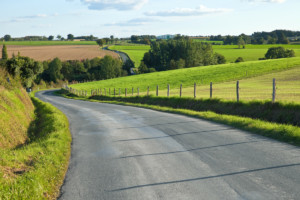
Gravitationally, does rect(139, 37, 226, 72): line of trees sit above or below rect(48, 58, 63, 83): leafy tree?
above

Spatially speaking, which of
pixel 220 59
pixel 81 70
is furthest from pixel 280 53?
pixel 81 70

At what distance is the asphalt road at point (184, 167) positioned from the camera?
5750mm

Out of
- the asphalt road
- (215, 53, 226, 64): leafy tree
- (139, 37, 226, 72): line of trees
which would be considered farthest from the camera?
(215, 53, 226, 64): leafy tree

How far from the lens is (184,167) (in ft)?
23.9

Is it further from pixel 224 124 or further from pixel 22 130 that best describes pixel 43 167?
pixel 224 124

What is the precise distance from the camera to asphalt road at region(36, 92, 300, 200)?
5750 millimetres

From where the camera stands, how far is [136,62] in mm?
123000

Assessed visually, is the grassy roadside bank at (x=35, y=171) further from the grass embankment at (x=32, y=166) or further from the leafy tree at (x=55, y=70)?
the leafy tree at (x=55, y=70)

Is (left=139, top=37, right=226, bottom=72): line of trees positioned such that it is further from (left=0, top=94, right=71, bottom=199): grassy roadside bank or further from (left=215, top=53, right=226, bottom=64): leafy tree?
(left=0, top=94, right=71, bottom=199): grassy roadside bank

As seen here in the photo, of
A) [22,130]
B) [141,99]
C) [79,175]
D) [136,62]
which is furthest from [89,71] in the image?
[79,175]

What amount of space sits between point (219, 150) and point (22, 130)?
Result: 370 inches

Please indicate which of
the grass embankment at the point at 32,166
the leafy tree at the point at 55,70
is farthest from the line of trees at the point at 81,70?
the grass embankment at the point at 32,166

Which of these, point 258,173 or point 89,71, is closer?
point 258,173

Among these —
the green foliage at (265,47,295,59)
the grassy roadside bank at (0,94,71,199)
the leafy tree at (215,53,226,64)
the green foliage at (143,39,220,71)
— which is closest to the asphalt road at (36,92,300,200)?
the grassy roadside bank at (0,94,71,199)
